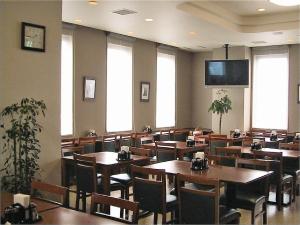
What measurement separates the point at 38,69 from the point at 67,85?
10.00 ft

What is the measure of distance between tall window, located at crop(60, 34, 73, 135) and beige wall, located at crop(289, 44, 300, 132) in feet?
19.9

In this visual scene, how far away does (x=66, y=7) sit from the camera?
20.2 feet

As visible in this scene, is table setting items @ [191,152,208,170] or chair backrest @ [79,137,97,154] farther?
chair backrest @ [79,137,97,154]

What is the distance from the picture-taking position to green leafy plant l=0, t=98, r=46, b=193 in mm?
4207

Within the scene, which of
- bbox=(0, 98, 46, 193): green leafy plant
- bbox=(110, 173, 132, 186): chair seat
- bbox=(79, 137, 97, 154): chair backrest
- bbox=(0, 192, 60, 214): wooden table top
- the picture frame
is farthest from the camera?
bbox=(79, 137, 97, 154): chair backrest

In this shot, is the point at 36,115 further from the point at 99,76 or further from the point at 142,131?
the point at 142,131

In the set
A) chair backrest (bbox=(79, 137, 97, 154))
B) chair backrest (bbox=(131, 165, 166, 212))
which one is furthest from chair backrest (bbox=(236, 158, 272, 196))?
chair backrest (bbox=(79, 137, 97, 154))

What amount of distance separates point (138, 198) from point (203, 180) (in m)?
0.85

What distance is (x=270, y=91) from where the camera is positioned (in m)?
10.6

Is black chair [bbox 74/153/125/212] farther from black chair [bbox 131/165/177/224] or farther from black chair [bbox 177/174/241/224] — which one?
black chair [bbox 177/174/241/224]

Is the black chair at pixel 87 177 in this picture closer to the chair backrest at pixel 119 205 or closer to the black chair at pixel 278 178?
the chair backrest at pixel 119 205

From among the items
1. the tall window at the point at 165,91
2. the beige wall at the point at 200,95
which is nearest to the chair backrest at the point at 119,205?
the tall window at the point at 165,91

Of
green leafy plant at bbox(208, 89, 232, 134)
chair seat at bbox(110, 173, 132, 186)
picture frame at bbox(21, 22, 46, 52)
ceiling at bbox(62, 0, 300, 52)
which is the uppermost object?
ceiling at bbox(62, 0, 300, 52)

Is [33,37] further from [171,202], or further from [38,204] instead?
[171,202]
